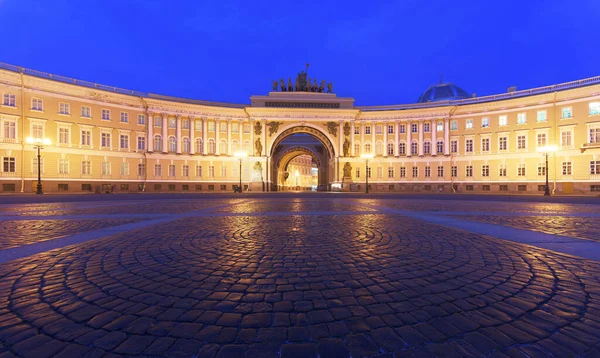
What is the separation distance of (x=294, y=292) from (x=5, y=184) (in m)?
44.7

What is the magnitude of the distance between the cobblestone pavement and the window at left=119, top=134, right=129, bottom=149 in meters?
42.7

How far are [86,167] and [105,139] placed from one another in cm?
464

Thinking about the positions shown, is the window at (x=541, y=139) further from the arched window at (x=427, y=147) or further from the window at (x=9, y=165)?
the window at (x=9, y=165)

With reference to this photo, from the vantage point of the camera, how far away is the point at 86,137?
38.7 meters

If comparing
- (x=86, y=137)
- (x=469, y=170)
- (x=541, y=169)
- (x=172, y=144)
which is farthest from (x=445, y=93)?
(x=86, y=137)

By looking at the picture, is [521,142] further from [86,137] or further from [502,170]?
[86,137]

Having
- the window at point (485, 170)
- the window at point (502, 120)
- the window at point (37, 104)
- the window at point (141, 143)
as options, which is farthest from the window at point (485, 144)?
the window at point (37, 104)

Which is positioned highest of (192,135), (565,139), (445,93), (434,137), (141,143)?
(445,93)

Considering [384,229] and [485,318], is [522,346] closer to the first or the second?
[485,318]

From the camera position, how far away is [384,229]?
754cm

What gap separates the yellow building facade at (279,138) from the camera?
35.5 m

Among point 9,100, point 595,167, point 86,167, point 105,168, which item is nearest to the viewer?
point 9,100

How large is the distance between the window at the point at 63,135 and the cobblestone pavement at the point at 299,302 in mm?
41591

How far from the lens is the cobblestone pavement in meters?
2.22
